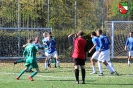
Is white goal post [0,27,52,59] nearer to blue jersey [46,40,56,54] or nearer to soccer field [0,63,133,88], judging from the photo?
blue jersey [46,40,56,54]

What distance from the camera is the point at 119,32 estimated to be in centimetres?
3288

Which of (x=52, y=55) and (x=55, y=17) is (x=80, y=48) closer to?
(x=52, y=55)

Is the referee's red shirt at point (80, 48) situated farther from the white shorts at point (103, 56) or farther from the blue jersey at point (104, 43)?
the white shorts at point (103, 56)

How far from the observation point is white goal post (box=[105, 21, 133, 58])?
32156 mm

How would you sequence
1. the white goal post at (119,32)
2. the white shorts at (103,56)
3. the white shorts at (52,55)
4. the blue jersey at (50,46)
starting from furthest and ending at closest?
the white goal post at (119,32) < the white shorts at (52,55) < the blue jersey at (50,46) < the white shorts at (103,56)

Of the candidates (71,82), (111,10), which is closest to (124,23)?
(111,10)

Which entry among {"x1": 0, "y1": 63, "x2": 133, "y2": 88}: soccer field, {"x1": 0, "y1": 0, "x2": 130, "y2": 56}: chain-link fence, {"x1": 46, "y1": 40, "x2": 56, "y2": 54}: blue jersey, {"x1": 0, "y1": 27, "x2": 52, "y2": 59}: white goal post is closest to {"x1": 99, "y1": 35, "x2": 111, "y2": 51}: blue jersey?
{"x1": 0, "y1": 63, "x2": 133, "y2": 88}: soccer field

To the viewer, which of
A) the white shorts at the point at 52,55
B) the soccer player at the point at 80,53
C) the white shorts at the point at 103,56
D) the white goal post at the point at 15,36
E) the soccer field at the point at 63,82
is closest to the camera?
the soccer field at the point at 63,82

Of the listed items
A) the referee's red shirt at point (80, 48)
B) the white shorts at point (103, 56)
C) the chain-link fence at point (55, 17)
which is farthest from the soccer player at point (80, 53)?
the chain-link fence at point (55, 17)

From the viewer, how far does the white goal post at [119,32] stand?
3216 centimetres

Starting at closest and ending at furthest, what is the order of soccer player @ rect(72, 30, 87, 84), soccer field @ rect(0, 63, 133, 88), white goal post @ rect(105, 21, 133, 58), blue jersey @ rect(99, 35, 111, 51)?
1. soccer field @ rect(0, 63, 133, 88)
2. soccer player @ rect(72, 30, 87, 84)
3. blue jersey @ rect(99, 35, 111, 51)
4. white goal post @ rect(105, 21, 133, 58)

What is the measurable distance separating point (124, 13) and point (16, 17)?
941 centimetres

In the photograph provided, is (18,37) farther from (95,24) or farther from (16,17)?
(95,24)

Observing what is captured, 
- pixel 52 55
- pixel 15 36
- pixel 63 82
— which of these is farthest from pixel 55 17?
pixel 63 82
